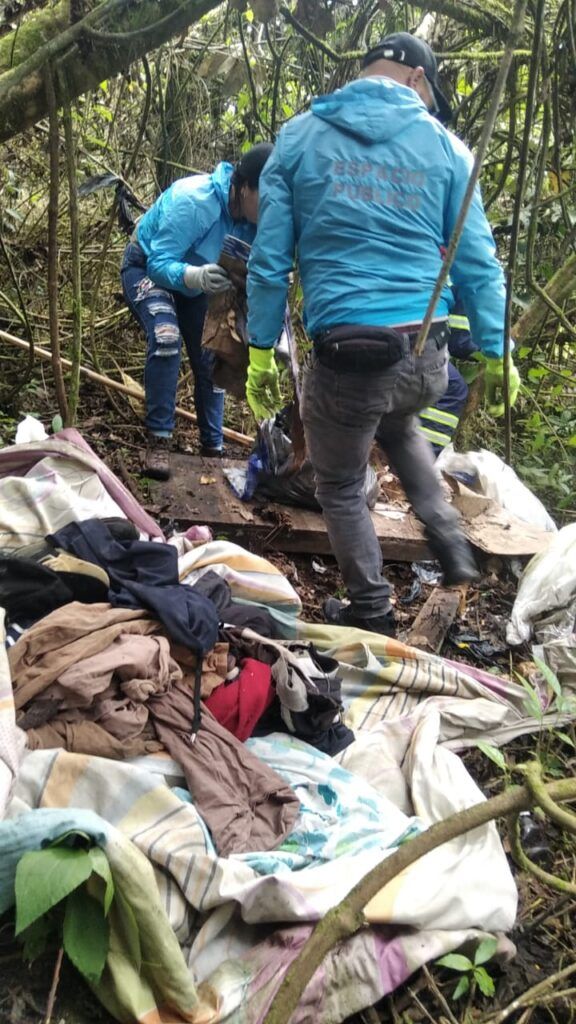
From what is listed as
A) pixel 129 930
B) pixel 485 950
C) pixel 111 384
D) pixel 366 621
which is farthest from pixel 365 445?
pixel 111 384

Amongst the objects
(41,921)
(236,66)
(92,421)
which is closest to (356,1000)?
(41,921)

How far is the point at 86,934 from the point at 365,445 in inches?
64.4

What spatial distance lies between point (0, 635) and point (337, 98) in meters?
1.77

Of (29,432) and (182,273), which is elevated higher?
(182,273)

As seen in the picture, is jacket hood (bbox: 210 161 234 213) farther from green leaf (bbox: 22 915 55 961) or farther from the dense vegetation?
green leaf (bbox: 22 915 55 961)

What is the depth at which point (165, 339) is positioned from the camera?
3.58 metres

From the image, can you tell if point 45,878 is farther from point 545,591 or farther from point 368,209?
point 545,591

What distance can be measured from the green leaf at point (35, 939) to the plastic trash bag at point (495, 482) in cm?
275

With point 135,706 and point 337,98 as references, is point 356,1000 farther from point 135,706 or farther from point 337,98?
point 337,98

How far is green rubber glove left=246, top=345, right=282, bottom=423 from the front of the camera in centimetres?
268

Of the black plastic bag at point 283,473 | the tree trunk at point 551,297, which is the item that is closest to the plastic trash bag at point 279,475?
the black plastic bag at point 283,473

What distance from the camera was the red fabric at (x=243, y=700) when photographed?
79.0 inches

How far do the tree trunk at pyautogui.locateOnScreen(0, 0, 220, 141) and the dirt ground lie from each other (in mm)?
1844

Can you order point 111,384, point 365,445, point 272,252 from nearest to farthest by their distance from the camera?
point 272,252 → point 365,445 → point 111,384
